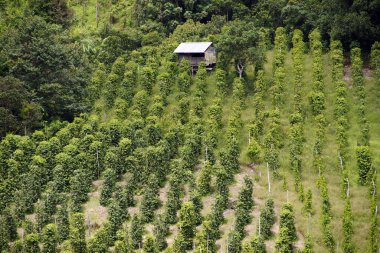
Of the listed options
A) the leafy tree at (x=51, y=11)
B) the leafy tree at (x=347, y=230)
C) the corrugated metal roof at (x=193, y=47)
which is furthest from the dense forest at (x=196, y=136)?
the leafy tree at (x=51, y=11)

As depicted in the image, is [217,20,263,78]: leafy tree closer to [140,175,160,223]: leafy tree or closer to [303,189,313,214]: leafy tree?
[140,175,160,223]: leafy tree

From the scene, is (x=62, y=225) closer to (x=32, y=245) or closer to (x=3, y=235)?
(x=32, y=245)

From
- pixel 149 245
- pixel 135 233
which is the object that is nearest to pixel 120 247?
pixel 149 245

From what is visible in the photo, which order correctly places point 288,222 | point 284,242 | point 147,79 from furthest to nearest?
point 147,79 < point 288,222 < point 284,242

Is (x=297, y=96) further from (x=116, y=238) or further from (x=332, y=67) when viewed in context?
(x=116, y=238)

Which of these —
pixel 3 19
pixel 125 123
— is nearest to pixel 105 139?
pixel 125 123

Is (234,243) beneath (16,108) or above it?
beneath

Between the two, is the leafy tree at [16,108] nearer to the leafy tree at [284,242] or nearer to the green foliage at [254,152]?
the green foliage at [254,152]
